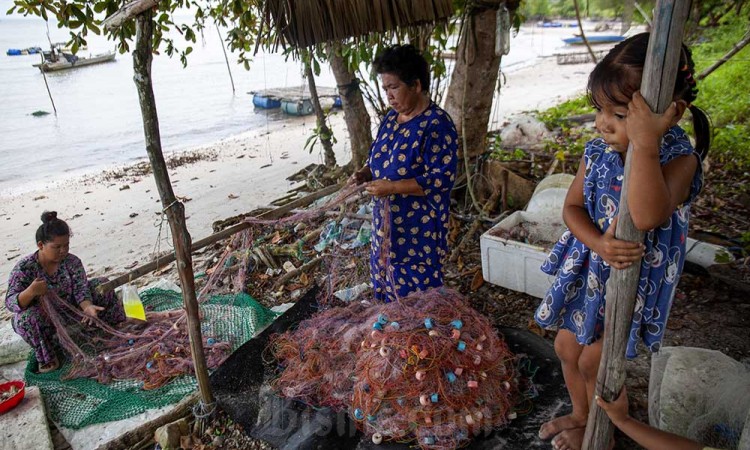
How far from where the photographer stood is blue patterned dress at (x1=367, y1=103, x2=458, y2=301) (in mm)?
2619

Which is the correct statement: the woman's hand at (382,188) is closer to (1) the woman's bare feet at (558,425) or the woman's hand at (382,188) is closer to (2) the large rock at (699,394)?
(1) the woman's bare feet at (558,425)

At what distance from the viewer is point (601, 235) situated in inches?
63.8

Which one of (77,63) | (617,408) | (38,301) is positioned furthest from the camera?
(77,63)

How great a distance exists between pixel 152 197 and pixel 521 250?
7.48 meters

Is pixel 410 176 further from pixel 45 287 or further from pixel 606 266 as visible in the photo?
pixel 45 287

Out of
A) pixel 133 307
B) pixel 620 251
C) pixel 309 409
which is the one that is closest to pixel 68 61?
pixel 133 307

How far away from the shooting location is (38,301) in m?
3.39

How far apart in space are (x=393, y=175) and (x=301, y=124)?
42.0ft

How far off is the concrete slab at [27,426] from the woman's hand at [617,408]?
2754 millimetres

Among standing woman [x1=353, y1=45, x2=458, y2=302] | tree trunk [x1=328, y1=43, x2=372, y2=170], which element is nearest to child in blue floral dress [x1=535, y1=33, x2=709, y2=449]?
standing woman [x1=353, y1=45, x2=458, y2=302]

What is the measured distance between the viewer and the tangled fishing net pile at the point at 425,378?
2.30m

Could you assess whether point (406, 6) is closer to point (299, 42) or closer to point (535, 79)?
point (299, 42)

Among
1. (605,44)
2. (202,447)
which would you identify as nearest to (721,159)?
(202,447)

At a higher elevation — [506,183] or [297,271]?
[506,183]
